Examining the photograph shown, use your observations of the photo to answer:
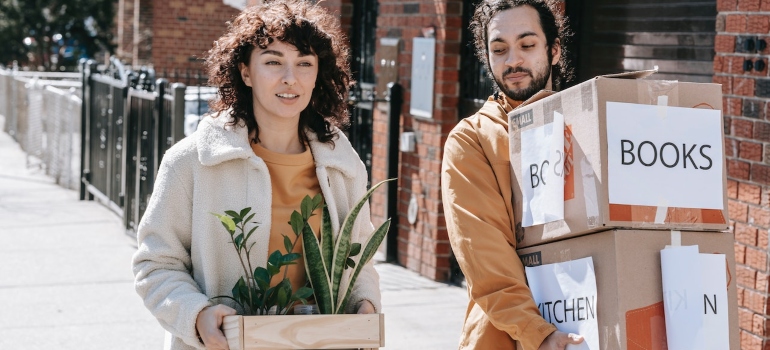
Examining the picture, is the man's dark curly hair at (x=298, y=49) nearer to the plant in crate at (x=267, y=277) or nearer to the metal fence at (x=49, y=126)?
the plant in crate at (x=267, y=277)

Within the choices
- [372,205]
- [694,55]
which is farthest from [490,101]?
[372,205]

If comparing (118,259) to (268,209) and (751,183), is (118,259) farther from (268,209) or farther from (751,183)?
(268,209)

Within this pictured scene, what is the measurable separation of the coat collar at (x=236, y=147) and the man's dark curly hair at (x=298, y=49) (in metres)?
0.03

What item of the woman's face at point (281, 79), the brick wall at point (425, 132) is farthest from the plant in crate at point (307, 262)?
the brick wall at point (425, 132)

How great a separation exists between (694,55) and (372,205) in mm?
3713

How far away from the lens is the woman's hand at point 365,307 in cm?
287

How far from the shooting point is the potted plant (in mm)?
2551

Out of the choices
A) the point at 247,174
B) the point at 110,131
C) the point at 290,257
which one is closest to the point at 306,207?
the point at 290,257

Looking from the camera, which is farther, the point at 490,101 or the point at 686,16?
the point at 686,16

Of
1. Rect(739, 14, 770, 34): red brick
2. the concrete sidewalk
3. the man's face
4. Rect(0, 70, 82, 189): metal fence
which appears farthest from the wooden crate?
Rect(0, 70, 82, 189): metal fence

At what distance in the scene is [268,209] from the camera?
289 centimetres

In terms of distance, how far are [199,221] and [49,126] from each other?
12.0 meters

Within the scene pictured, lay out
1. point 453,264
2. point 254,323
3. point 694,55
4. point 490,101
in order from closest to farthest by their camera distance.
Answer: point 254,323, point 490,101, point 694,55, point 453,264

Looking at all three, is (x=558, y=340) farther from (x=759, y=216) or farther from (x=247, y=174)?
(x=759, y=216)
